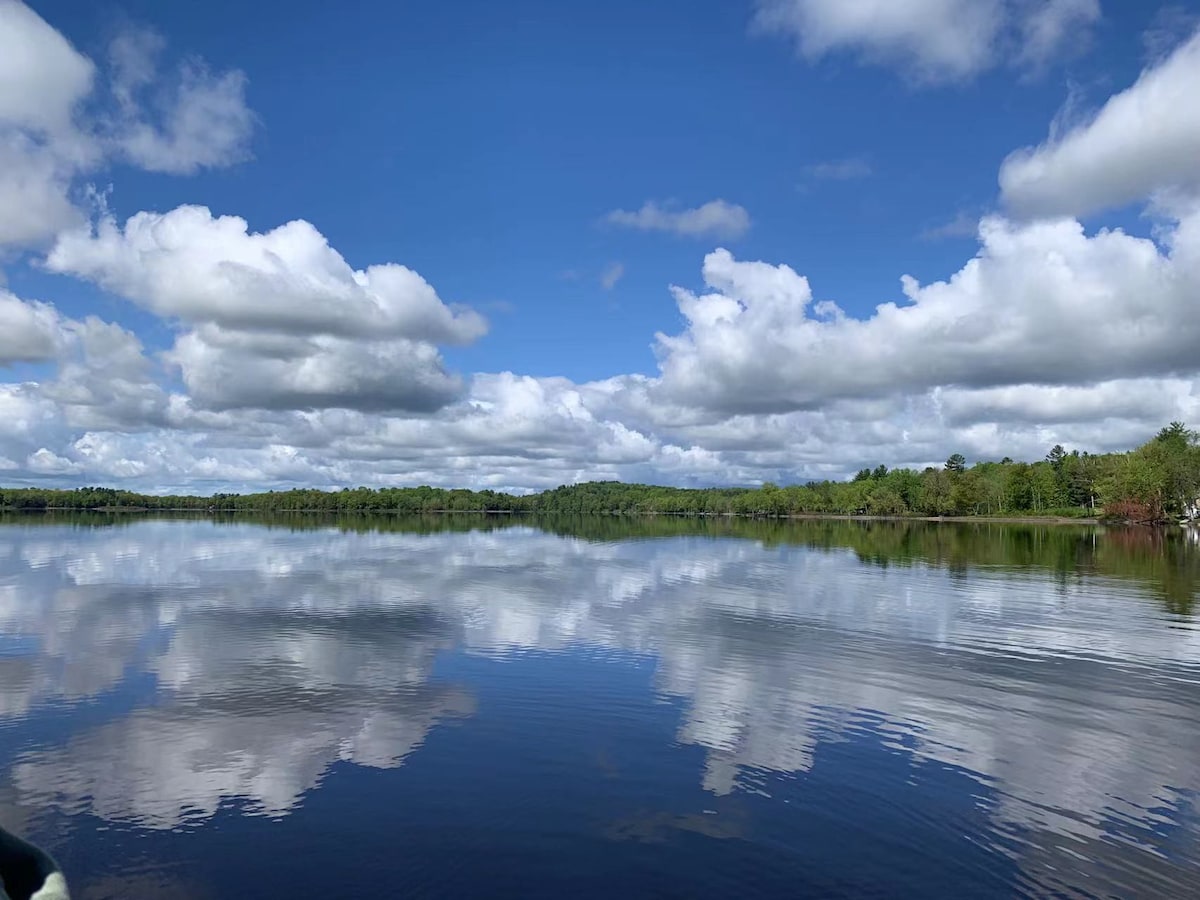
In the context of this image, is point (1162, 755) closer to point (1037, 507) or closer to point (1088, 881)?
point (1088, 881)

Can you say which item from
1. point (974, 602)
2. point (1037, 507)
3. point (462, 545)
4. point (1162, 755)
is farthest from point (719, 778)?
point (1037, 507)

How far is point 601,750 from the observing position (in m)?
15.4

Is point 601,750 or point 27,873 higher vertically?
point 27,873

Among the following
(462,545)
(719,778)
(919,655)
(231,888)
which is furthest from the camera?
(462,545)

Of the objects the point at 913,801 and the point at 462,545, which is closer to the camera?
the point at 913,801

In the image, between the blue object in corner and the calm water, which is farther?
the calm water

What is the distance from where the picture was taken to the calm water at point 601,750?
10773 millimetres

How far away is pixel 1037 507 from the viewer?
194125mm

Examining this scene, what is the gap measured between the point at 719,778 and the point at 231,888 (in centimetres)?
791

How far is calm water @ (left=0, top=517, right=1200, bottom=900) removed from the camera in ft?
35.3

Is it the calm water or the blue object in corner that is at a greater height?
the blue object in corner

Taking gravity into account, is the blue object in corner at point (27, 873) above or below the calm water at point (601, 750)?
above

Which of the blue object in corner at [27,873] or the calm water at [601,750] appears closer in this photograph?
the blue object in corner at [27,873]

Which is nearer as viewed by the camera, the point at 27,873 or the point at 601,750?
the point at 27,873
